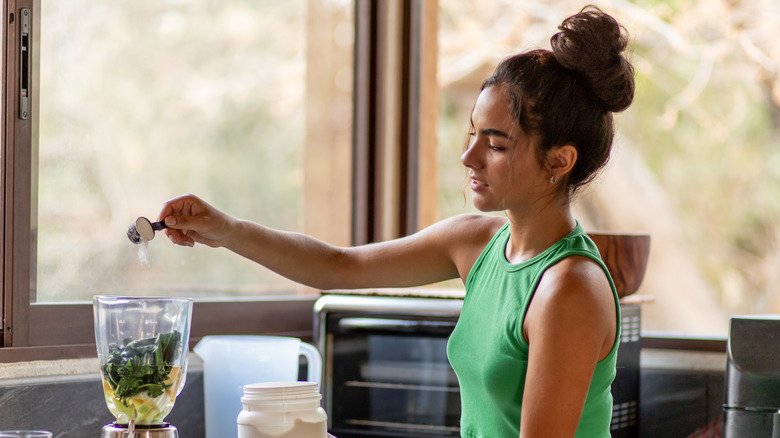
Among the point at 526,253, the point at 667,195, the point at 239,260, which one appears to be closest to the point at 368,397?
the point at 239,260

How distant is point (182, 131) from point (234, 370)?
666 millimetres

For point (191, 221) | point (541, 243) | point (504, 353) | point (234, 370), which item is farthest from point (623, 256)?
point (191, 221)

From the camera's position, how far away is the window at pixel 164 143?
6.02 ft

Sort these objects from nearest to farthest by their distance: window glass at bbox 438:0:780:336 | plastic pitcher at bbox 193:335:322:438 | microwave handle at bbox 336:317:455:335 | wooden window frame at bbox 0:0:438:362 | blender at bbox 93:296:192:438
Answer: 1. blender at bbox 93:296:192:438
2. wooden window frame at bbox 0:0:438:362
3. plastic pitcher at bbox 193:335:322:438
4. microwave handle at bbox 336:317:455:335
5. window glass at bbox 438:0:780:336

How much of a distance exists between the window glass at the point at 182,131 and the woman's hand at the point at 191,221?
12cm

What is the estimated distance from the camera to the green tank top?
1.42 meters

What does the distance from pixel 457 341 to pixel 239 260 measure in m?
0.92

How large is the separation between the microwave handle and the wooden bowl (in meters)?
0.31

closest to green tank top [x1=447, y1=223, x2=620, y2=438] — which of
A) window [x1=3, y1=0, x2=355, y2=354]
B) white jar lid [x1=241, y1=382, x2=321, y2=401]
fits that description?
white jar lid [x1=241, y1=382, x2=321, y2=401]

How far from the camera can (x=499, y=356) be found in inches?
56.7

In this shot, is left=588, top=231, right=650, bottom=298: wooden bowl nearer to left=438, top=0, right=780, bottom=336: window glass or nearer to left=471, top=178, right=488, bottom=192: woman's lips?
left=471, top=178, right=488, bottom=192: woman's lips

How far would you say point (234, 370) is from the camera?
190 centimetres

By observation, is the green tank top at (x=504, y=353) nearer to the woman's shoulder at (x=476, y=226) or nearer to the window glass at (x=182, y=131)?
the woman's shoulder at (x=476, y=226)

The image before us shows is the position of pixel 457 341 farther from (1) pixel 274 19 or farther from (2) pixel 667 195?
(2) pixel 667 195
